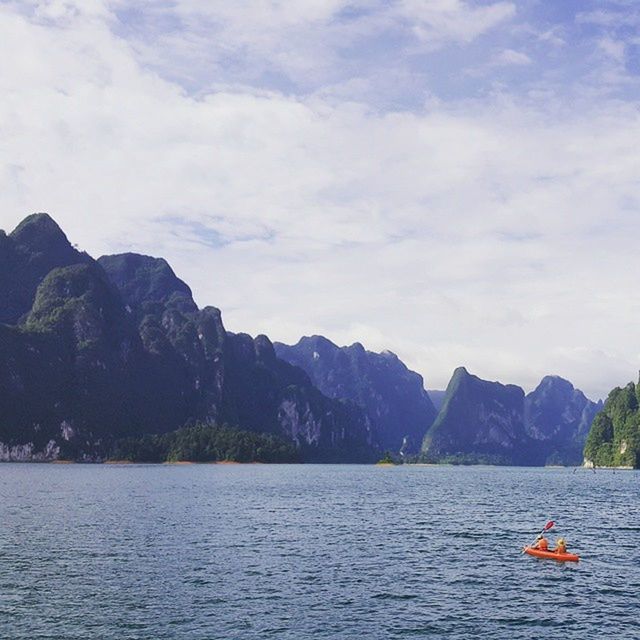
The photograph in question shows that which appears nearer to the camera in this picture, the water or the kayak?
the water

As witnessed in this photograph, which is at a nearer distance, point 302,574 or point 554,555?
point 302,574

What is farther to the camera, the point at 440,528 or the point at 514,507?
the point at 514,507

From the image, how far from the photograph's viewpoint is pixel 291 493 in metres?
131

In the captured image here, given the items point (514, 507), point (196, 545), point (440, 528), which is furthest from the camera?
point (514, 507)

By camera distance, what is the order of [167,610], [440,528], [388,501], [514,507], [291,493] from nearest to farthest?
[167,610] < [440,528] < [514,507] < [388,501] < [291,493]

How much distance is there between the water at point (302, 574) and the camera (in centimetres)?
3944

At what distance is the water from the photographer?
129ft

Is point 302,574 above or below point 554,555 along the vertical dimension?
below

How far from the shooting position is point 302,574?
52.5 meters

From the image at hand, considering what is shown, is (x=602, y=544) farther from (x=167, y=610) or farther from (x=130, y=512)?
(x=130, y=512)

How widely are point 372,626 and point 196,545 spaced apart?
28.5 m

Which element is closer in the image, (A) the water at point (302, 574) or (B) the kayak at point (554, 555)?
(A) the water at point (302, 574)

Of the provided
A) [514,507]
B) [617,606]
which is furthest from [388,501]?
[617,606]

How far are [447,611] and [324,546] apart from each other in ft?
78.9
